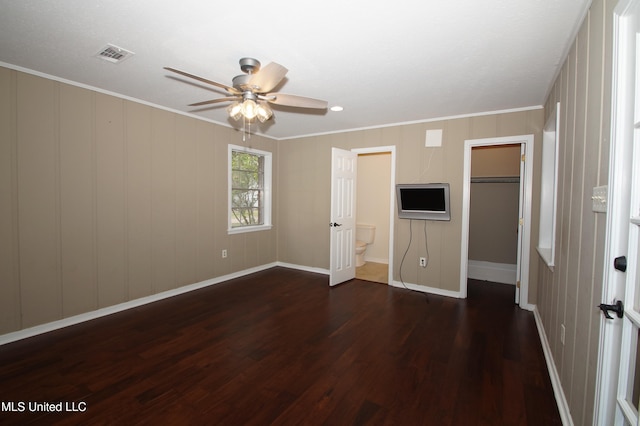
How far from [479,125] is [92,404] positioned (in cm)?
478

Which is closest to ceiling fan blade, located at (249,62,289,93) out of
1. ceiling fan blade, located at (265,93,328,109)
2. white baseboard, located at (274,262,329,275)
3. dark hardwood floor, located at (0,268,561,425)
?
ceiling fan blade, located at (265,93,328,109)

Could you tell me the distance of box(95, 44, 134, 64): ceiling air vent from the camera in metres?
2.26

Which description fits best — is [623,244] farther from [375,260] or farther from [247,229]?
[375,260]

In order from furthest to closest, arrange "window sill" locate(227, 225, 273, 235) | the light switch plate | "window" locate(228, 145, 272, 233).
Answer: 1. "window" locate(228, 145, 272, 233)
2. "window sill" locate(227, 225, 273, 235)
3. the light switch plate

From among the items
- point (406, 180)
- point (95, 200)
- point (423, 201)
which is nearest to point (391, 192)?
point (406, 180)

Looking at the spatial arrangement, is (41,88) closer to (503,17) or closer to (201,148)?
(201,148)

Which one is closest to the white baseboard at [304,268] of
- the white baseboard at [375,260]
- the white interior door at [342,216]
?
the white interior door at [342,216]

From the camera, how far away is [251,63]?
224cm

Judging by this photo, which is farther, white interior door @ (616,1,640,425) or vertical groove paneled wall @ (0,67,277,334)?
vertical groove paneled wall @ (0,67,277,334)

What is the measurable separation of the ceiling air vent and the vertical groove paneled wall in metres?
0.94

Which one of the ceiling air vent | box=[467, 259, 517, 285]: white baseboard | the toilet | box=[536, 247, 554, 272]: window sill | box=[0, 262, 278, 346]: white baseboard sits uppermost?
the ceiling air vent

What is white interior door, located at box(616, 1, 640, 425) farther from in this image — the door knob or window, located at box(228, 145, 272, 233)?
window, located at box(228, 145, 272, 233)

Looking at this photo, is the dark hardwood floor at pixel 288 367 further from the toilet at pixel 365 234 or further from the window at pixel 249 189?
the toilet at pixel 365 234

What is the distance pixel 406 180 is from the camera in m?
4.36
